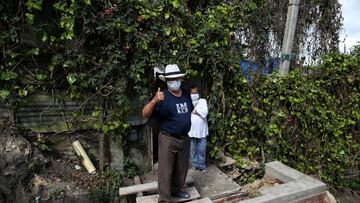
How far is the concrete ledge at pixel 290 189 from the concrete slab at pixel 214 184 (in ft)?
1.98

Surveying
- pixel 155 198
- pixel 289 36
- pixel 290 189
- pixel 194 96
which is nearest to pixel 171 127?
pixel 155 198

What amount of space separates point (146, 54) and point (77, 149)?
2.09 m

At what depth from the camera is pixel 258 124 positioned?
229 inches

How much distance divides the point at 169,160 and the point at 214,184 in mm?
1605

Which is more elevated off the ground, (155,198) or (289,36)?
(289,36)

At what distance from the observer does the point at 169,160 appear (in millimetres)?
3758

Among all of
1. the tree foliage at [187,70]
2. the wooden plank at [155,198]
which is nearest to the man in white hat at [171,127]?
the wooden plank at [155,198]

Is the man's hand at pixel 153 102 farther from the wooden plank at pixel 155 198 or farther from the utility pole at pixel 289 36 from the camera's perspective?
the utility pole at pixel 289 36

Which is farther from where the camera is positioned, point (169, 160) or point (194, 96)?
point (194, 96)

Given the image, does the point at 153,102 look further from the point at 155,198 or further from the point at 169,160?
the point at 155,198

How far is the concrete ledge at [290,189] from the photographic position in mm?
4242

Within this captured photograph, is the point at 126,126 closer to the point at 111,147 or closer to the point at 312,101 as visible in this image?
the point at 111,147

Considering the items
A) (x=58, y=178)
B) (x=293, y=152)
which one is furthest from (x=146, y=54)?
(x=293, y=152)

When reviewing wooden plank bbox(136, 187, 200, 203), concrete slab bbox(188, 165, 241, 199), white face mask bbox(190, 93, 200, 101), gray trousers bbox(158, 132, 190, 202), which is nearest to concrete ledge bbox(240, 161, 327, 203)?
concrete slab bbox(188, 165, 241, 199)
